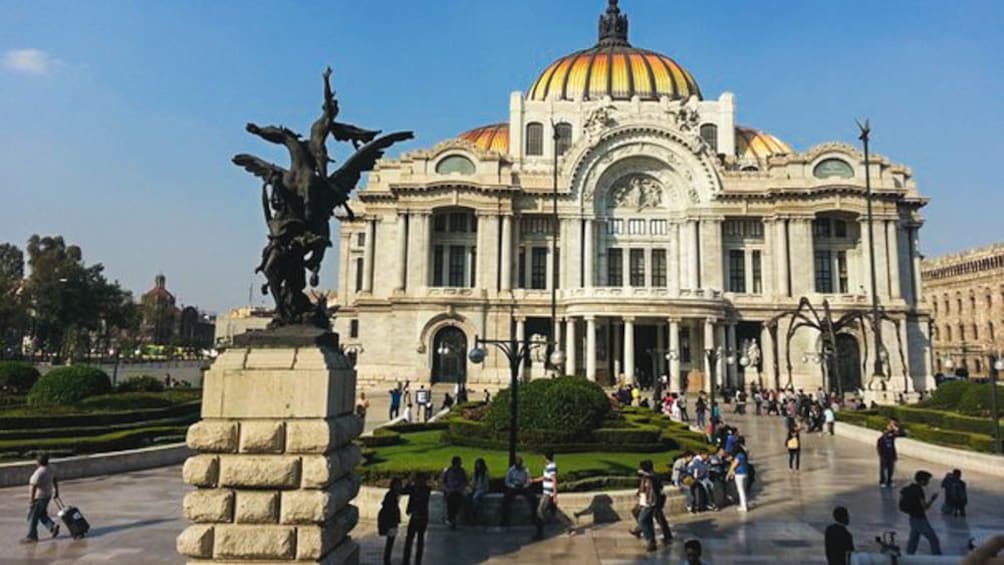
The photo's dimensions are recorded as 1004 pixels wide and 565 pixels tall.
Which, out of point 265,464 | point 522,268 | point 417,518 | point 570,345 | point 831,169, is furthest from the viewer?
point 522,268

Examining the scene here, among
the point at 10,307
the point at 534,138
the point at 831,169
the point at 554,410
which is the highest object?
the point at 534,138

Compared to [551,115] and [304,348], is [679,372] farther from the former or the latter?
[304,348]

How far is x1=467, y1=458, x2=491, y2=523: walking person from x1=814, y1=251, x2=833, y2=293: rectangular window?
48.9m

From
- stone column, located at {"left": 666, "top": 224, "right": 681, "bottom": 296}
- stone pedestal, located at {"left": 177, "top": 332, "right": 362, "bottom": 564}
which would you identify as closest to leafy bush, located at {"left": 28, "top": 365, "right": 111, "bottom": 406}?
stone pedestal, located at {"left": 177, "top": 332, "right": 362, "bottom": 564}

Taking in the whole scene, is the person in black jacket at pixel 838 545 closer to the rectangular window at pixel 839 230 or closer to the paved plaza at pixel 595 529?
the paved plaza at pixel 595 529

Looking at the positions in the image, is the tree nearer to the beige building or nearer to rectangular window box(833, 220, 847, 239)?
rectangular window box(833, 220, 847, 239)

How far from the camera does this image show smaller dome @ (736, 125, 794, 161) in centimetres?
6601

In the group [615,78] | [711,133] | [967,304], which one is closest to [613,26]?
[615,78]

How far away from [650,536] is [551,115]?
5556cm

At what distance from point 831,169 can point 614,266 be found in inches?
746

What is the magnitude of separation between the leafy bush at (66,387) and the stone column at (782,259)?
4679 centimetres

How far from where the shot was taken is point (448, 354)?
51.5 m

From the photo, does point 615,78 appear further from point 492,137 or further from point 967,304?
point 967,304

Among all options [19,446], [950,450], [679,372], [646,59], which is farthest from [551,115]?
[19,446]
